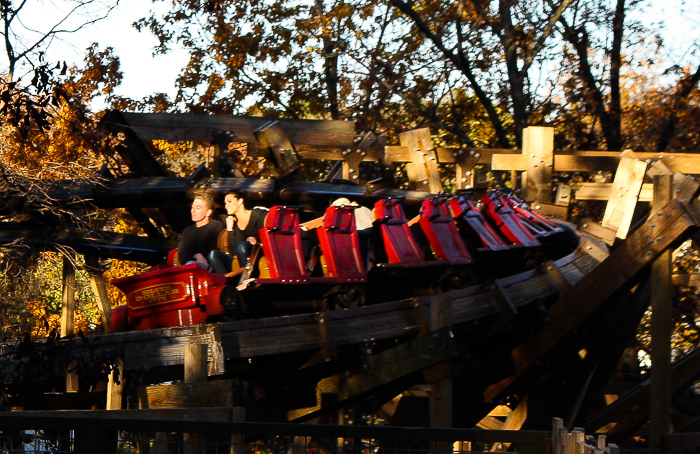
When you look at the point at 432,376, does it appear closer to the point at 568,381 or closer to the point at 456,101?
the point at 568,381

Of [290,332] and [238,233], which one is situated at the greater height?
[238,233]

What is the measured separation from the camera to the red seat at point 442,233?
1060cm

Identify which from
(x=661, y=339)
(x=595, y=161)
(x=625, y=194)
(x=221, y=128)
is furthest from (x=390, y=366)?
(x=595, y=161)

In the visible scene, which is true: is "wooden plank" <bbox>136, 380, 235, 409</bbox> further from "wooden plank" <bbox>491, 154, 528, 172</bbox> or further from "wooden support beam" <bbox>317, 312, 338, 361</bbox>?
"wooden plank" <bbox>491, 154, 528, 172</bbox>

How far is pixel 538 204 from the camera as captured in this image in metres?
13.4

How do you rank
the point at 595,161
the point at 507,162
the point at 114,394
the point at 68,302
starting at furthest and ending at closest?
the point at 507,162 < the point at 595,161 < the point at 68,302 < the point at 114,394

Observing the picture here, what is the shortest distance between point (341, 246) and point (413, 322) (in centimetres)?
123

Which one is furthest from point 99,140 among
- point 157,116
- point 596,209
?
point 596,209

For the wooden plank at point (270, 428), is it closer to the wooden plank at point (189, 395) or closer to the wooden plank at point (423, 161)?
the wooden plank at point (189, 395)

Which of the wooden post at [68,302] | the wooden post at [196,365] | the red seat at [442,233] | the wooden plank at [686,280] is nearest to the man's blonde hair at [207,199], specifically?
the wooden post at [68,302]

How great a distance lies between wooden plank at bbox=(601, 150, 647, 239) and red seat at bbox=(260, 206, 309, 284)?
4407 millimetres

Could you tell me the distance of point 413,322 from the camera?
344 inches

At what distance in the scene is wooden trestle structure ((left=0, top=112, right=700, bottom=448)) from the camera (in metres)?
7.38

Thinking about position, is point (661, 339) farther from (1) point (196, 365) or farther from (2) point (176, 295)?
(1) point (196, 365)
